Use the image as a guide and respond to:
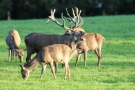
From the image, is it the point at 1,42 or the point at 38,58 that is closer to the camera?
the point at 38,58

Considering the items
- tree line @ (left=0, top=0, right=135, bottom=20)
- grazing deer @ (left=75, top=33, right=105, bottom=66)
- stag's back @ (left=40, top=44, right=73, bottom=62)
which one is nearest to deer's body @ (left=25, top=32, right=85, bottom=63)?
grazing deer @ (left=75, top=33, right=105, bottom=66)

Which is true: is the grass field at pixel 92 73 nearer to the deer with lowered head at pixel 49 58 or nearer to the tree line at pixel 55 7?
the deer with lowered head at pixel 49 58

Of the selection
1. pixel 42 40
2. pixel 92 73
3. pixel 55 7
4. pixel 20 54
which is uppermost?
pixel 55 7

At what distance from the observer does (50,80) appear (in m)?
12.9

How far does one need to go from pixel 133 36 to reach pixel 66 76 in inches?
468

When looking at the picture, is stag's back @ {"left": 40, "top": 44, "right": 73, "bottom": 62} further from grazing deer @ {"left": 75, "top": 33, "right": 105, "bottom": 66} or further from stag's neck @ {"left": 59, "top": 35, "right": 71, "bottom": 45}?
grazing deer @ {"left": 75, "top": 33, "right": 105, "bottom": 66}

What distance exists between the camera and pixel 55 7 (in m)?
49.6

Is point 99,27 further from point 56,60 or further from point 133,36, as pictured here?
point 56,60

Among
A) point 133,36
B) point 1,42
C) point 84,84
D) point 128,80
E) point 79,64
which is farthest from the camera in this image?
point 133,36

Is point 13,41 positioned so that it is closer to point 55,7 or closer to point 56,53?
point 56,53

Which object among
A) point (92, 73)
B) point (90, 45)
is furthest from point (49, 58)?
point (90, 45)

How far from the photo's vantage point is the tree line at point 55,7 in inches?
1940

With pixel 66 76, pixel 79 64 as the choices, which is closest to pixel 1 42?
pixel 79 64

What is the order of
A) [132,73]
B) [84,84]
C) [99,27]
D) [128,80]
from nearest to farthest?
[84,84]
[128,80]
[132,73]
[99,27]
